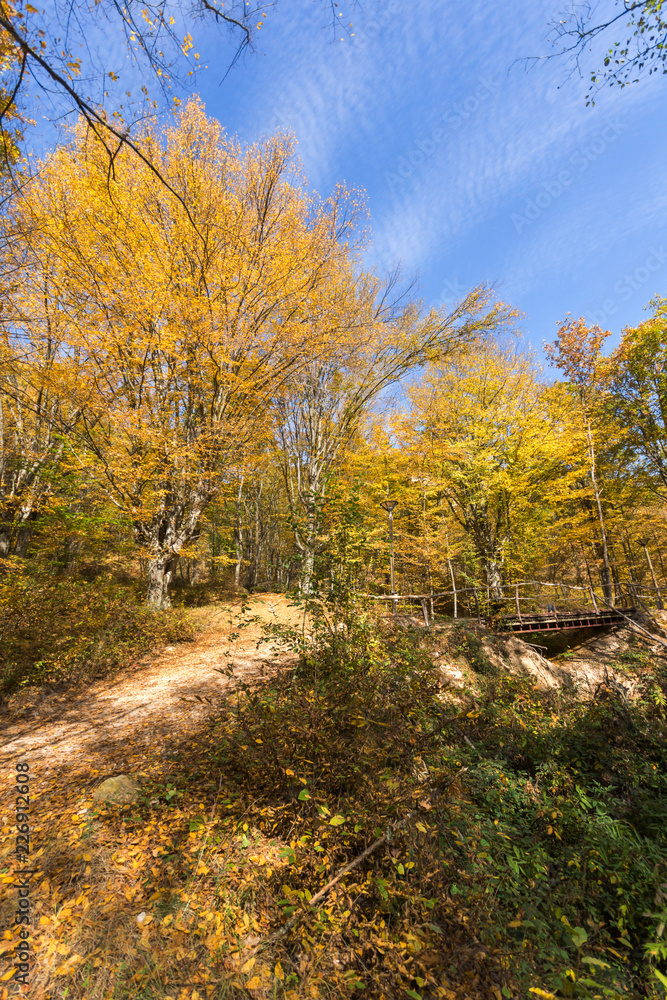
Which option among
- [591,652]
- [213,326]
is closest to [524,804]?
[591,652]

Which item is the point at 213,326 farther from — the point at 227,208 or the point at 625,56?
the point at 625,56

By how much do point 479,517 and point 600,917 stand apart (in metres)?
14.5

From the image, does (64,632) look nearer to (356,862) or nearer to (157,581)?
(157,581)

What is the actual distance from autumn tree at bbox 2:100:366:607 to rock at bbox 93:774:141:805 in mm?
6984

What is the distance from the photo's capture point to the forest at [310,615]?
270 cm

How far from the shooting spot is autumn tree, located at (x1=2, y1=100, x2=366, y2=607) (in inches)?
372

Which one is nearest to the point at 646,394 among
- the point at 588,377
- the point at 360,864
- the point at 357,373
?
the point at 588,377

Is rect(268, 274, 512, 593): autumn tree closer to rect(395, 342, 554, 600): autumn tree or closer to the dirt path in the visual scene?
rect(395, 342, 554, 600): autumn tree

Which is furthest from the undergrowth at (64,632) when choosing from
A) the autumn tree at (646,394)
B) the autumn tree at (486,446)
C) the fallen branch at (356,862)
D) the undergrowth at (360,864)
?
the autumn tree at (646,394)

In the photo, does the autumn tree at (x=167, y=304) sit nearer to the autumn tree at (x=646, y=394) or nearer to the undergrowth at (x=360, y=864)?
the undergrowth at (x=360, y=864)

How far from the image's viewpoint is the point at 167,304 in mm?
9516

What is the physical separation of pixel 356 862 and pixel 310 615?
3380mm

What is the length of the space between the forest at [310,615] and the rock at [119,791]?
0.12 meters

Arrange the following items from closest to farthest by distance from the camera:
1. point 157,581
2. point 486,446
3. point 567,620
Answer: point 157,581 < point 567,620 < point 486,446
